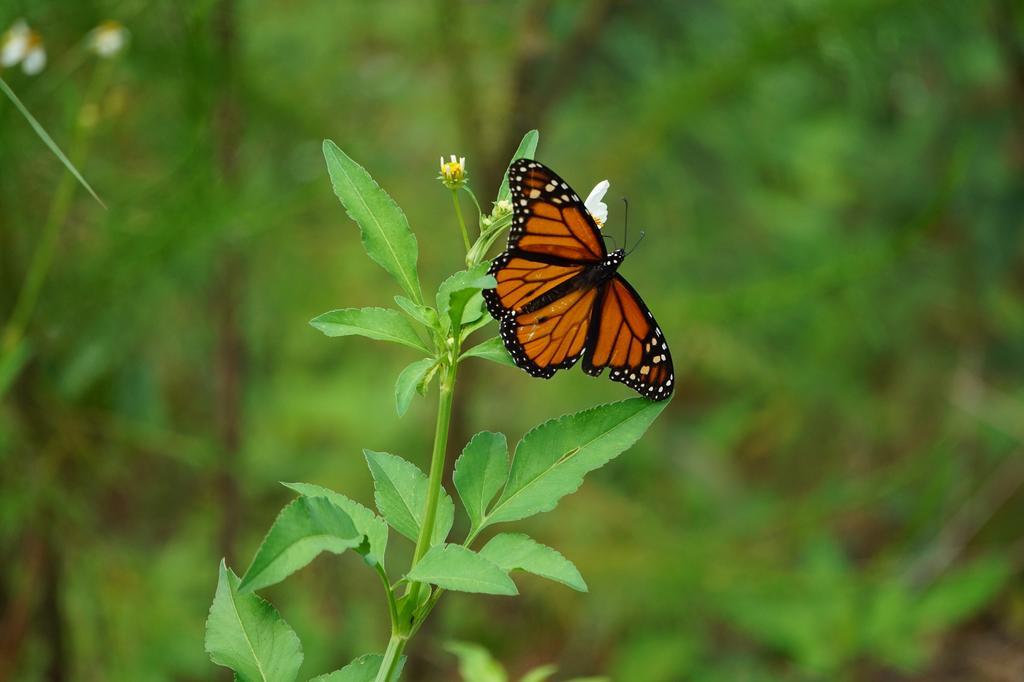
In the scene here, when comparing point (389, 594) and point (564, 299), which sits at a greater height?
point (564, 299)

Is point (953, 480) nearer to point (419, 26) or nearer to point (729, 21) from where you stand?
point (729, 21)

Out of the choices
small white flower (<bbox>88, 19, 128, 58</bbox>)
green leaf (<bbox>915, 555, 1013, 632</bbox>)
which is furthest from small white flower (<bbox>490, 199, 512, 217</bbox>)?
green leaf (<bbox>915, 555, 1013, 632</bbox>)

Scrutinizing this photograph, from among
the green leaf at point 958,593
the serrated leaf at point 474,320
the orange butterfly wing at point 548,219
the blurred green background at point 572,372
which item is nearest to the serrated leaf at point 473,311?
the serrated leaf at point 474,320

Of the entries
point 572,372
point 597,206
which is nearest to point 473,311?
point 597,206

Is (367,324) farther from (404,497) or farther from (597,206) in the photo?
(597,206)

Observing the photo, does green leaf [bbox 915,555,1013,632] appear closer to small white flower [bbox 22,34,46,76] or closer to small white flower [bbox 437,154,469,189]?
small white flower [bbox 437,154,469,189]

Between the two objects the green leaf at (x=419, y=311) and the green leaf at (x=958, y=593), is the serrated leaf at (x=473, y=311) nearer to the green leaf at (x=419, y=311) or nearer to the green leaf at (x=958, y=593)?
the green leaf at (x=419, y=311)
